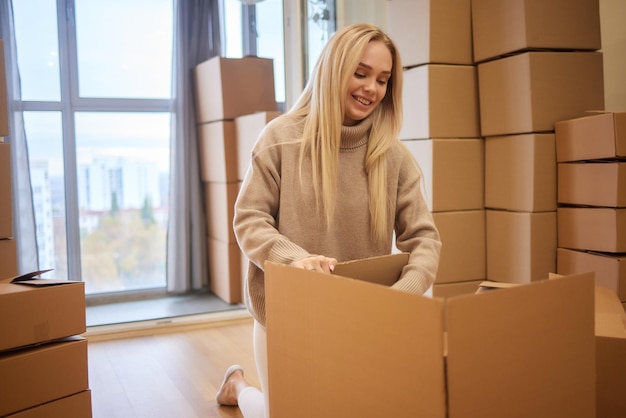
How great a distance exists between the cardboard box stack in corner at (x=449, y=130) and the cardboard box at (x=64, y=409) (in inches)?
58.3

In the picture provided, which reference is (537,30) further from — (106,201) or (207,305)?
(106,201)

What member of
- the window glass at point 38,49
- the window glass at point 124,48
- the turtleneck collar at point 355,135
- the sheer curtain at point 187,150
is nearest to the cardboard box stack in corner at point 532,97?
the turtleneck collar at point 355,135

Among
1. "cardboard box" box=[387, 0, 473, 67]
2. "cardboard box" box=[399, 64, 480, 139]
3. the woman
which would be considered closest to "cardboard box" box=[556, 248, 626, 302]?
"cardboard box" box=[399, 64, 480, 139]

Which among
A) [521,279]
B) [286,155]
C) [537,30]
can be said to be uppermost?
[537,30]

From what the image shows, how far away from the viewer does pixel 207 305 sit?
3836 millimetres

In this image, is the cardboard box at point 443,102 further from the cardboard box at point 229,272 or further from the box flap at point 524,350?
the box flap at point 524,350

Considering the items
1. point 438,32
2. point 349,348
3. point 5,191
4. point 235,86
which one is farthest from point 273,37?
point 349,348

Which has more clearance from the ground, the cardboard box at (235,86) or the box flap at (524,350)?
the cardboard box at (235,86)

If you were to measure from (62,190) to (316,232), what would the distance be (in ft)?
9.25

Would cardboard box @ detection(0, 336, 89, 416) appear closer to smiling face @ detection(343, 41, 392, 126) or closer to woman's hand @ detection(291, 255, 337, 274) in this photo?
woman's hand @ detection(291, 255, 337, 274)

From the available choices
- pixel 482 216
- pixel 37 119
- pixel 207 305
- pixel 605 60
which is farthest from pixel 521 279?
pixel 37 119

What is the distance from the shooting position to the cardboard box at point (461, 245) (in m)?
2.65

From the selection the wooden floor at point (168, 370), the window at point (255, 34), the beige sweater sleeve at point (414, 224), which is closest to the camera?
the beige sweater sleeve at point (414, 224)

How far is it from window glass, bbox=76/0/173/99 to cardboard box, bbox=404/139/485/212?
2060mm
